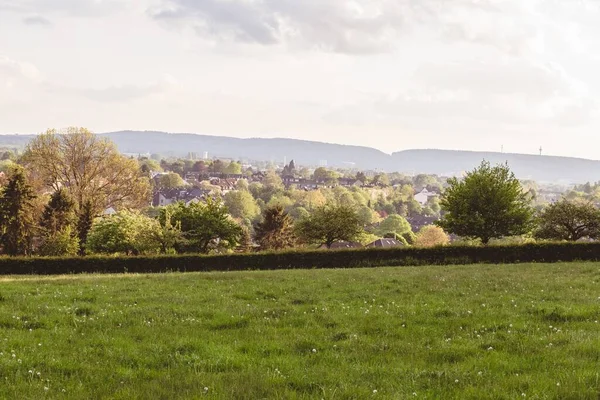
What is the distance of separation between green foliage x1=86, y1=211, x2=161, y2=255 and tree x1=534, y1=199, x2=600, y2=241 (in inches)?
1682

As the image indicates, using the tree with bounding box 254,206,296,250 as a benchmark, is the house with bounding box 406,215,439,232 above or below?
below

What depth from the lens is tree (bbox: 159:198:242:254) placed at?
51.3m

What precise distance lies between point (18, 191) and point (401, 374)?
61218mm

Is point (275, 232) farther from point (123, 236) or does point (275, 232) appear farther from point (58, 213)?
point (123, 236)

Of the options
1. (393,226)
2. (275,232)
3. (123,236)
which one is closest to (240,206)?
(393,226)

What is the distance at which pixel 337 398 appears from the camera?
6.94m

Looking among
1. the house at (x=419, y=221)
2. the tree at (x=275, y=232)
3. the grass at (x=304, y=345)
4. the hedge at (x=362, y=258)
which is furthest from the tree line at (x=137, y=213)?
the house at (x=419, y=221)

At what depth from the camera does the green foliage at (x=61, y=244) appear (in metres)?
54.4

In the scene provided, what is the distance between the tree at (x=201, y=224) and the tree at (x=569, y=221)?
35.4m

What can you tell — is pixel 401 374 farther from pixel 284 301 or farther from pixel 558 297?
pixel 558 297

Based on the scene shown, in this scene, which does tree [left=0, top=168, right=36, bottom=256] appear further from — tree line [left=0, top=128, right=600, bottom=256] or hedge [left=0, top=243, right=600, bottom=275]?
hedge [left=0, top=243, right=600, bottom=275]

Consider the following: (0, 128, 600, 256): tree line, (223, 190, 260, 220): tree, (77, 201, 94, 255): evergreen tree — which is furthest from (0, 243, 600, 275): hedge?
(223, 190, 260, 220): tree

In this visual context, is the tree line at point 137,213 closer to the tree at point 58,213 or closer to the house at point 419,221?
the tree at point 58,213

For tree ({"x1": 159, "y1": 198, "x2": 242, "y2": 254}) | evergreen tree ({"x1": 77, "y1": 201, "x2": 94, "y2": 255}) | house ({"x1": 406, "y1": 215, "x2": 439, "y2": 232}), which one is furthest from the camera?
house ({"x1": 406, "y1": 215, "x2": 439, "y2": 232})
